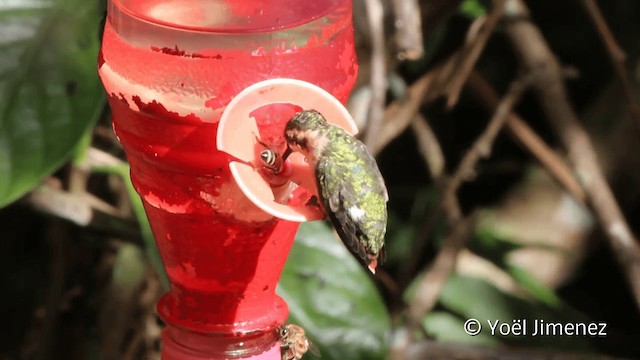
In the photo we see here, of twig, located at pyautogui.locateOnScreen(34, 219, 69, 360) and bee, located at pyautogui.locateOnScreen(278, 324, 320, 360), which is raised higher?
bee, located at pyautogui.locateOnScreen(278, 324, 320, 360)

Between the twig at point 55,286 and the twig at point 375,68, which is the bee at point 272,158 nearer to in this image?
the twig at point 375,68

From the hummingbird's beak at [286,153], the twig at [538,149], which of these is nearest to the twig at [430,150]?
the twig at [538,149]

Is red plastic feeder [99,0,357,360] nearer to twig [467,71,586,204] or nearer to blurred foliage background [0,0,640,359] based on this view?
blurred foliage background [0,0,640,359]

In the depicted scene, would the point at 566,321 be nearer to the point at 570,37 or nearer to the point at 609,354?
the point at 609,354

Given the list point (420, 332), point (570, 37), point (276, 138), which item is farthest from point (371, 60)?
point (570, 37)

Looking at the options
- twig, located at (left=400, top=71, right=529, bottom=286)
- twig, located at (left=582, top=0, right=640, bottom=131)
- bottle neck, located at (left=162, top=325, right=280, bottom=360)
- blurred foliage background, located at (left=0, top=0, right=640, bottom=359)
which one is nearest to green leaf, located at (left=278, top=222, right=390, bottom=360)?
blurred foliage background, located at (left=0, top=0, right=640, bottom=359)

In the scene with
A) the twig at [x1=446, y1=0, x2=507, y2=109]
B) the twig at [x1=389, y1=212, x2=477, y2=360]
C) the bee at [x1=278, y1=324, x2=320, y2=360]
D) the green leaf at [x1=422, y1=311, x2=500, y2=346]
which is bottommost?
the green leaf at [x1=422, y1=311, x2=500, y2=346]

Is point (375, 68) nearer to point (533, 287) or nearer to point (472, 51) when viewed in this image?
point (472, 51)
